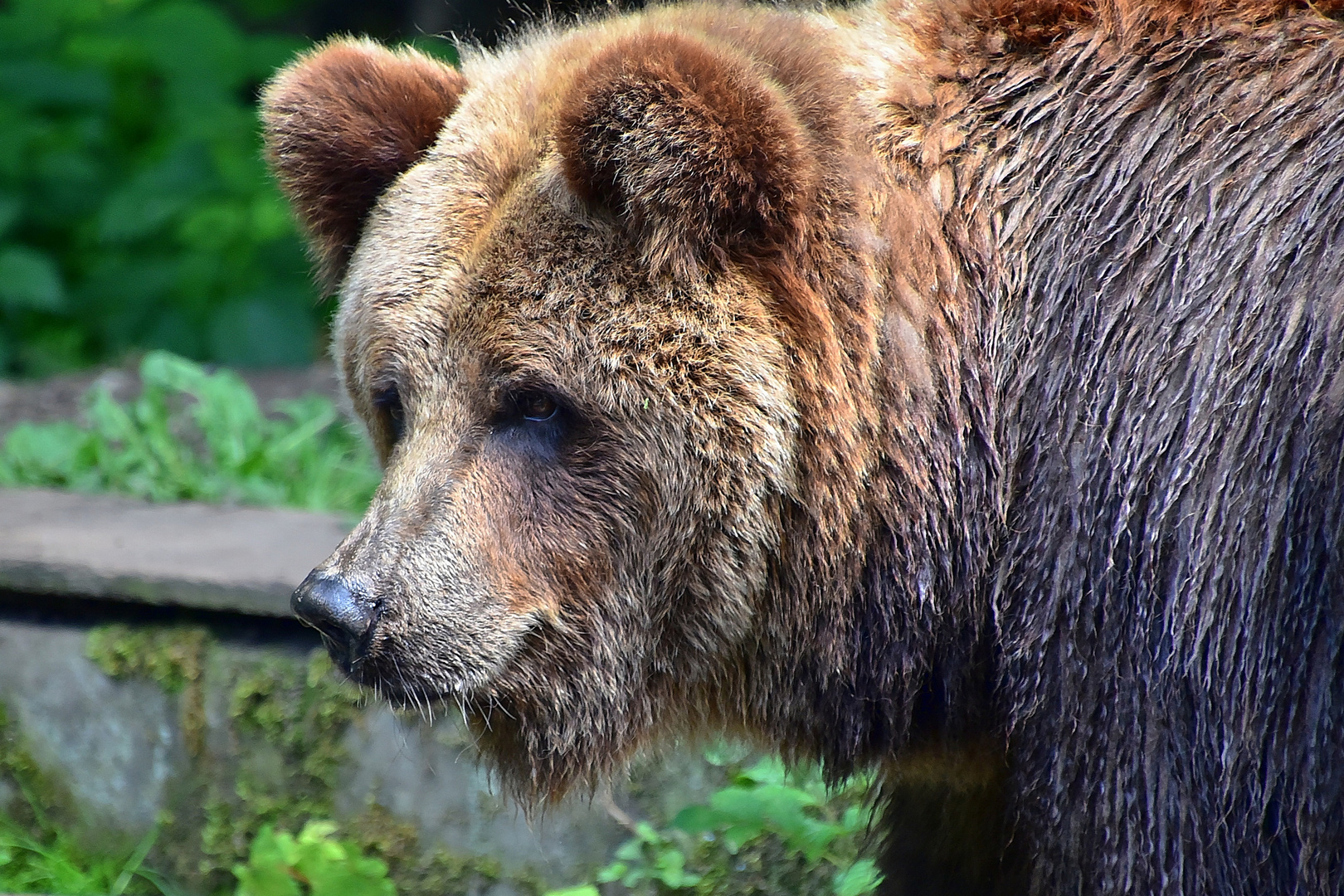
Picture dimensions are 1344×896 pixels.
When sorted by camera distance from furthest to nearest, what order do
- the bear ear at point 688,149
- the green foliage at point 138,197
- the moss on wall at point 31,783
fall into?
the green foliage at point 138,197
the moss on wall at point 31,783
the bear ear at point 688,149

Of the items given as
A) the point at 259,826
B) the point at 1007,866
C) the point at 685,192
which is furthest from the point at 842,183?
the point at 259,826

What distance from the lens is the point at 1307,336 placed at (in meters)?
2.15

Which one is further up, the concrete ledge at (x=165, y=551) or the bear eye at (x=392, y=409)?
the bear eye at (x=392, y=409)

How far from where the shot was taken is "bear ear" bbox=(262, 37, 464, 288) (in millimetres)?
2947

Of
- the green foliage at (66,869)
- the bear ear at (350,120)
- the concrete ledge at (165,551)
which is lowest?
the green foliage at (66,869)

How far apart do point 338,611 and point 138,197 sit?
6.06 metres

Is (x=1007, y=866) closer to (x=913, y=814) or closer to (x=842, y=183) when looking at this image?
(x=913, y=814)

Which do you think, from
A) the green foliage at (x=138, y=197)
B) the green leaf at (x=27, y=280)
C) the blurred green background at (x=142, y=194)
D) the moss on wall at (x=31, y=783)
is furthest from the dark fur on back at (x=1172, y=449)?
the green leaf at (x=27, y=280)

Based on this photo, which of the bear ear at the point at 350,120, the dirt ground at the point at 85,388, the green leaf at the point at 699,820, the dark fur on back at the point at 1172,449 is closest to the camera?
the dark fur on back at the point at 1172,449

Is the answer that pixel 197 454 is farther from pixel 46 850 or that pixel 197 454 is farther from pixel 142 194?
pixel 142 194

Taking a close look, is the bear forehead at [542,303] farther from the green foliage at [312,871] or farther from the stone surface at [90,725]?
the stone surface at [90,725]

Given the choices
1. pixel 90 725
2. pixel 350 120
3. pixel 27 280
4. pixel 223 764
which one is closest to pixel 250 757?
pixel 223 764

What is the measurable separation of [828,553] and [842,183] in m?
0.64

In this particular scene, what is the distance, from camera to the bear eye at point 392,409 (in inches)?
109
